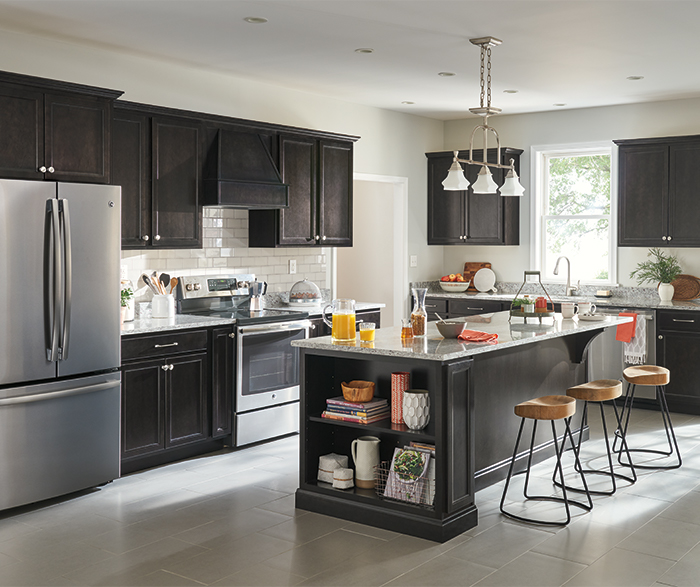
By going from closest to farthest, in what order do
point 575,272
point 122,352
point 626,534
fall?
point 626,534 < point 122,352 < point 575,272

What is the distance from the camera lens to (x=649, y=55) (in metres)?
5.43

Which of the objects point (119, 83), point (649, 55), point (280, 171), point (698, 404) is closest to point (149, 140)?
point (119, 83)

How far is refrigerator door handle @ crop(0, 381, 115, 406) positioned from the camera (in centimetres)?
412

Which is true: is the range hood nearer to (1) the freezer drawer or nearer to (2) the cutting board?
(1) the freezer drawer

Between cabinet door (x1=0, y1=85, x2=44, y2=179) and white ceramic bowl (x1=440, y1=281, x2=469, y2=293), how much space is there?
480 centimetres

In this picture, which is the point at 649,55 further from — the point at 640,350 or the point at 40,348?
the point at 40,348

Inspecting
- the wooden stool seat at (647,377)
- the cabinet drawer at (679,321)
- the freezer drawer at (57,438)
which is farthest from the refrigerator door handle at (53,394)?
the cabinet drawer at (679,321)

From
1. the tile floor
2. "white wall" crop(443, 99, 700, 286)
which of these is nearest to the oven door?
the tile floor

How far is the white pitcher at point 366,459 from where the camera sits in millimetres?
4176

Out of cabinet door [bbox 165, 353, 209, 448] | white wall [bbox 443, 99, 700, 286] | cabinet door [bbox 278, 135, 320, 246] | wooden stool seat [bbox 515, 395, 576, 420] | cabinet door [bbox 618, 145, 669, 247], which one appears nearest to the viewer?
wooden stool seat [bbox 515, 395, 576, 420]

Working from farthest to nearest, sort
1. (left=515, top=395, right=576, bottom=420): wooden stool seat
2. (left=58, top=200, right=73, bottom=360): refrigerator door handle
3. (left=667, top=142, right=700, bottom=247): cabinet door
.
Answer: (left=667, top=142, right=700, bottom=247): cabinet door → (left=58, top=200, right=73, bottom=360): refrigerator door handle → (left=515, top=395, right=576, bottom=420): wooden stool seat

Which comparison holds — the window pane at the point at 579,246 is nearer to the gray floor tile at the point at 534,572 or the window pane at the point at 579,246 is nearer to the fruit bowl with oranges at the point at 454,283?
the fruit bowl with oranges at the point at 454,283

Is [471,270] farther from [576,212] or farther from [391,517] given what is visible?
[391,517]

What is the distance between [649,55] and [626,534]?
334cm
